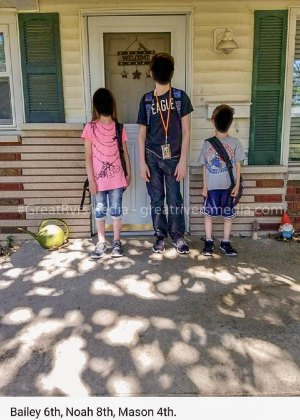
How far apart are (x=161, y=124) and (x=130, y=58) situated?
3.06 ft

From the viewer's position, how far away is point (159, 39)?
12.6 ft

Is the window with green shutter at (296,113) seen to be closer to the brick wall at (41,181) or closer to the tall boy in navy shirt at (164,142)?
the tall boy in navy shirt at (164,142)

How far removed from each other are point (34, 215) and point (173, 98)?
A: 1841 mm

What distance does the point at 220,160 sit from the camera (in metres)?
3.48

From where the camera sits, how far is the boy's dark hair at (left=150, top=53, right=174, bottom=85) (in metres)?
3.24

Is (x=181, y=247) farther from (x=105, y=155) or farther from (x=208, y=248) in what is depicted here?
(x=105, y=155)

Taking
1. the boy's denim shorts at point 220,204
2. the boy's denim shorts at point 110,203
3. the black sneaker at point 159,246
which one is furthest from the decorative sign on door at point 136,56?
the black sneaker at point 159,246

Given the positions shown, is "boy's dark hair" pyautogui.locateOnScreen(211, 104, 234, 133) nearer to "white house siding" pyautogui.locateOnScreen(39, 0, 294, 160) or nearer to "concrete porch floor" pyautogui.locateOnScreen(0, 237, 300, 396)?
"white house siding" pyautogui.locateOnScreen(39, 0, 294, 160)

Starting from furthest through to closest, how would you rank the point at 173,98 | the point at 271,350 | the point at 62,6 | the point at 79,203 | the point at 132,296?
the point at 79,203 → the point at 62,6 → the point at 173,98 → the point at 132,296 → the point at 271,350

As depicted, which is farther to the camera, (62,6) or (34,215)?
(34,215)

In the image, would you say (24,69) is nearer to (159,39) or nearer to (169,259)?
(159,39)

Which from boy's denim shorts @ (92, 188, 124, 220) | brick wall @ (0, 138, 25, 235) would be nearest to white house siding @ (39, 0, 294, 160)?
brick wall @ (0, 138, 25, 235)
